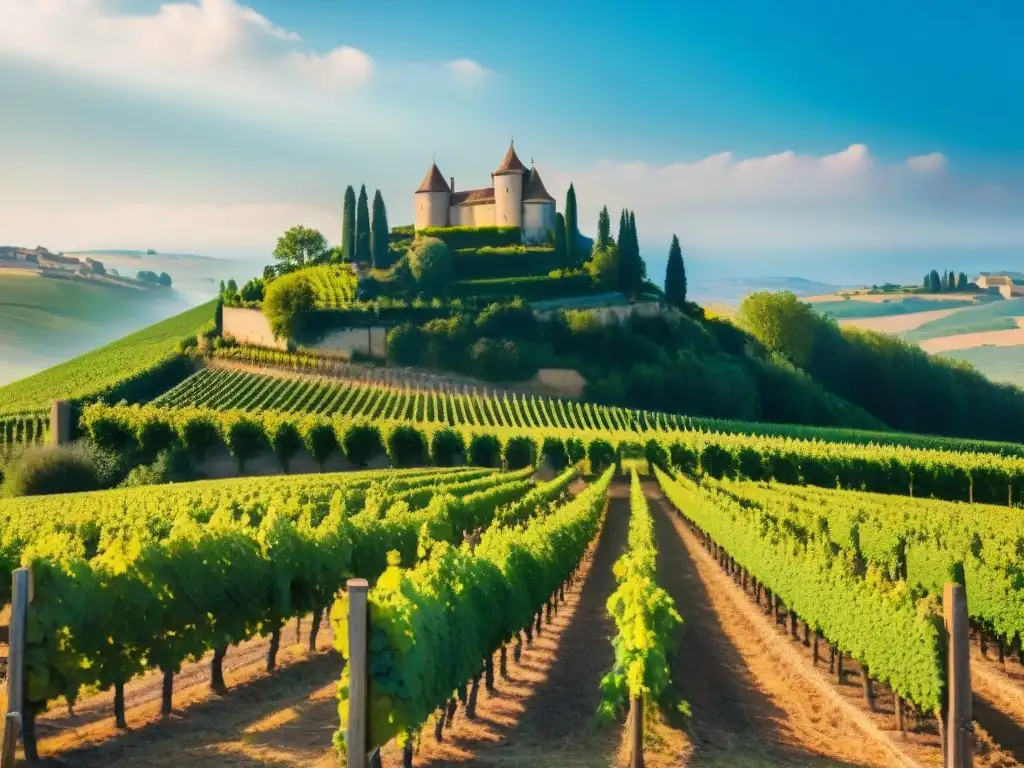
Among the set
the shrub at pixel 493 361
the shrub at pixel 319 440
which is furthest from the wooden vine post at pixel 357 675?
the shrub at pixel 493 361

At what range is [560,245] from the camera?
10231cm

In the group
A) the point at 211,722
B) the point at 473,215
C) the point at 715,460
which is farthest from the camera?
the point at 473,215

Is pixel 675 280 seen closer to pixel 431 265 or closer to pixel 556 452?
pixel 431 265

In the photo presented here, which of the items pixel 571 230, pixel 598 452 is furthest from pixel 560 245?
pixel 598 452

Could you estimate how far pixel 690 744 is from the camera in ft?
37.7

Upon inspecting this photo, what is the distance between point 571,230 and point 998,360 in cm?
6106

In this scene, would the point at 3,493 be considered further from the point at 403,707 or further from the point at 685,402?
the point at 685,402

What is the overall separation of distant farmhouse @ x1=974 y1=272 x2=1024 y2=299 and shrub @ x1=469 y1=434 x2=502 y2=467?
13448 cm

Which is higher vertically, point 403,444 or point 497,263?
point 497,263

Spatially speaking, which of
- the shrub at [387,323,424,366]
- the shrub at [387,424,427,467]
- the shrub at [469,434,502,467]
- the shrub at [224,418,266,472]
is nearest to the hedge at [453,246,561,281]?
the shrub at [387,323,424,366]

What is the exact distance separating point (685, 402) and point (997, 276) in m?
115

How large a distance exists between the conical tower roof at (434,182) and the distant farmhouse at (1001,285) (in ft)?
335

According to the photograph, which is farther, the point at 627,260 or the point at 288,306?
the point at 627,260

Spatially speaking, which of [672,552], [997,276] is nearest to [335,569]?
[672,552]
